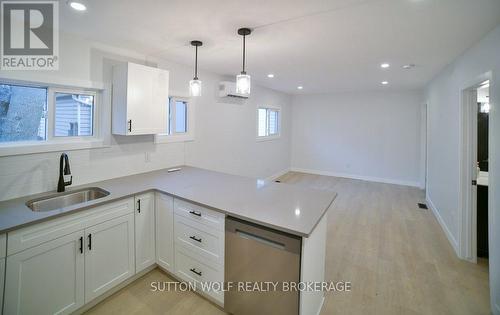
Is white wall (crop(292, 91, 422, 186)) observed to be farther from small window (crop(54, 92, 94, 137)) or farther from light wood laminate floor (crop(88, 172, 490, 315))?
small window (crop(54, 92, 94, 137))

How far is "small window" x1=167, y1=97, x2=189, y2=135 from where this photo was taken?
3.49m

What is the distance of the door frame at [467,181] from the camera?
277 cm

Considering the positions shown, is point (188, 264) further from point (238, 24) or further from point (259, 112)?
point (259, 112)

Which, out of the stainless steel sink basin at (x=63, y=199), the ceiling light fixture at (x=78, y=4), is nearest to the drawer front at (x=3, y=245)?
the stainless steel sink basin at (x=63, y=199)

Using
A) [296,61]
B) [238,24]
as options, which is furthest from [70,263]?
[296,61]

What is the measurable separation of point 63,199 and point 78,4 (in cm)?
173

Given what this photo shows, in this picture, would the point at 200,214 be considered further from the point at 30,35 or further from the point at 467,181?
the point at 467,181

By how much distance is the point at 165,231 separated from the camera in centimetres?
239

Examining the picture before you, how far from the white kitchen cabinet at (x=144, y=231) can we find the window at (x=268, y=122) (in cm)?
379

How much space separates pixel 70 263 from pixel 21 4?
2043 mm

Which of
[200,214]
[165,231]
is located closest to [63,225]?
[165,231]

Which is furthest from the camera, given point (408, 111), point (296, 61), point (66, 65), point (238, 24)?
point (408, 111)

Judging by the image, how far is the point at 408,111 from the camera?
6035mm

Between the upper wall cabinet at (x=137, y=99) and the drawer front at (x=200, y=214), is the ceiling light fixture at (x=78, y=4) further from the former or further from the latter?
the drawer front at (x=200, y=214)
